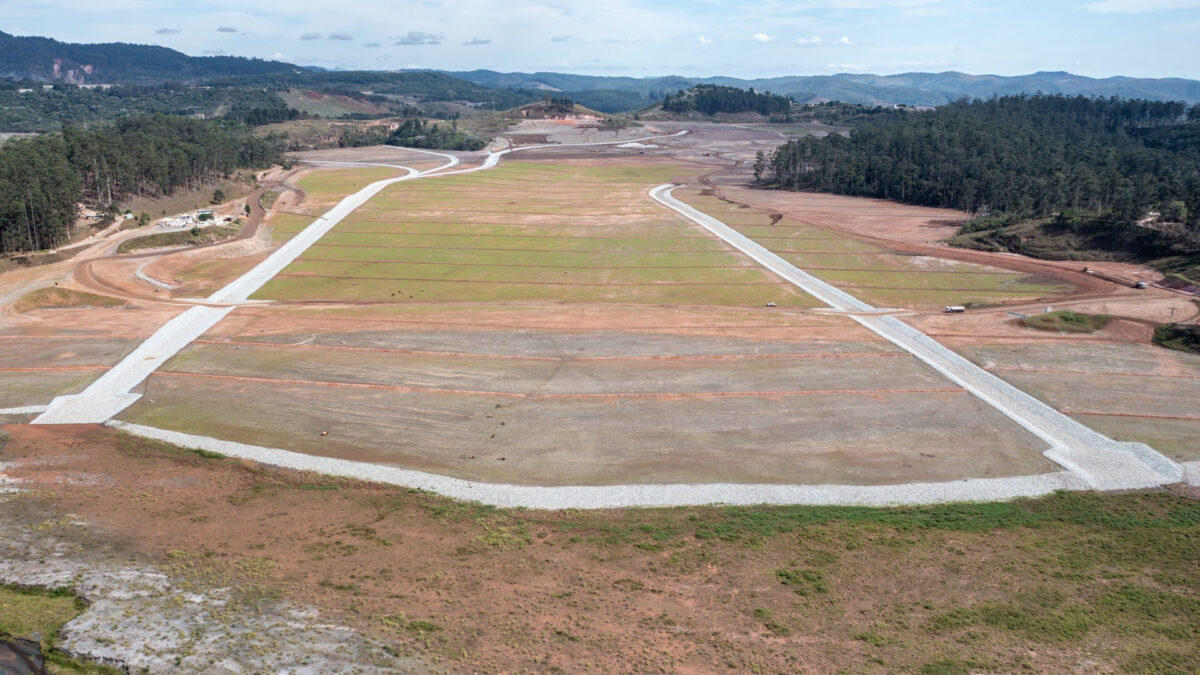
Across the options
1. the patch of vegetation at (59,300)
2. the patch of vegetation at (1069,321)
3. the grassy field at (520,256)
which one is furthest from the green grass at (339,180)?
the patch of vegetation at (1069,321)

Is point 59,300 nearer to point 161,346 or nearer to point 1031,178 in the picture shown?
point 161,346

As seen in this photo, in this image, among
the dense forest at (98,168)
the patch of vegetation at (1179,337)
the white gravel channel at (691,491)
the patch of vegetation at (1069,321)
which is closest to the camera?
the white gravel channel at (691,491)

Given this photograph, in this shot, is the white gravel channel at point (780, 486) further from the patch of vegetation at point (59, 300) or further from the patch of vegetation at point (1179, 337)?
the patch of vegetation at point (1179, 337)

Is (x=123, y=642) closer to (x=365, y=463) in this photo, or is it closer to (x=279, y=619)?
(x=279, y=619)

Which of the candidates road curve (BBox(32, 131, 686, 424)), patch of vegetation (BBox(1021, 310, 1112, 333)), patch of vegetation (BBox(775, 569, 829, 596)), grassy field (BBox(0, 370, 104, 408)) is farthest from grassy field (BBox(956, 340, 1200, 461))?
grassy field (BBox(0, 370, 104, 408))

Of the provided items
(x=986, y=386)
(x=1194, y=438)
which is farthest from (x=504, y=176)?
(x=1194, y=438)

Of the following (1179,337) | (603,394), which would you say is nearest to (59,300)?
(603,394)
